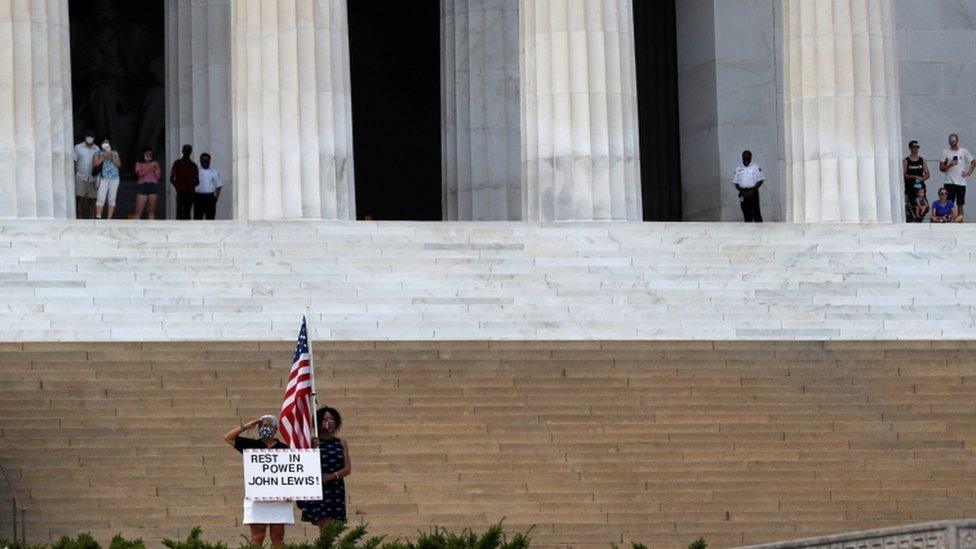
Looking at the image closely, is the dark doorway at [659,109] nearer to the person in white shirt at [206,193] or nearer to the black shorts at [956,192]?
the black shorts at [956,192]

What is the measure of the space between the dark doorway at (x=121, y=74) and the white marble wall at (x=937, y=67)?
54.7ft

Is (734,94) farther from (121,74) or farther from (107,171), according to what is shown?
(107,171)

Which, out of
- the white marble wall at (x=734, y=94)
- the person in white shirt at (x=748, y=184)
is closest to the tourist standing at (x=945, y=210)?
the person in white shirt at (x=748, y=184)

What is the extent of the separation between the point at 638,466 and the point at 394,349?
5.08 m

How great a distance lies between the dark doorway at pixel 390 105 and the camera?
67125 millimetres

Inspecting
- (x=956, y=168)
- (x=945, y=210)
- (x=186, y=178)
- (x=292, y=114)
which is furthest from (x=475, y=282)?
(x=956, y=168)

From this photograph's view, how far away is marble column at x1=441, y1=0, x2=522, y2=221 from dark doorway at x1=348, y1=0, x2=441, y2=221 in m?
9.80

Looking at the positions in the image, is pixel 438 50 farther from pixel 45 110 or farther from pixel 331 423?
pixel 331 423

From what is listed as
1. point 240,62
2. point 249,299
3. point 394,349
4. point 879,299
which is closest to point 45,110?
point 240,62

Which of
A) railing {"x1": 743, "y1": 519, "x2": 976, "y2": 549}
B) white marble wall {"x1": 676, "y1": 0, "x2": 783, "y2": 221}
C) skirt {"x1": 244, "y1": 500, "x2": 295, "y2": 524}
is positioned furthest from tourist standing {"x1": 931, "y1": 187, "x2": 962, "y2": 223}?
railing {"x1": 743, "y1": 519, "x2": 976, "y2": 549}

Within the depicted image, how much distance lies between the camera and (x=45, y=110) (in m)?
49.6

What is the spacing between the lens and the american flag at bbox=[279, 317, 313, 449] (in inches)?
1259

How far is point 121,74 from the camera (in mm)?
65500

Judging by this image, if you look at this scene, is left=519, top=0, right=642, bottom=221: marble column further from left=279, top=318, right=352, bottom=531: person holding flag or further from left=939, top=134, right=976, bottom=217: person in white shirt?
left=279, top=318, right=352, bottom=531: person holding flag
